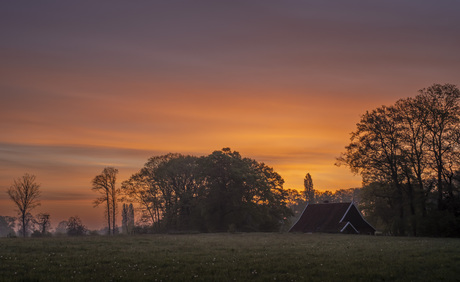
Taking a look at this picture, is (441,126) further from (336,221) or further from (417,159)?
(336,221)

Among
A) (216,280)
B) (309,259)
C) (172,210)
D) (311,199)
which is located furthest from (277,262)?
(311,199)

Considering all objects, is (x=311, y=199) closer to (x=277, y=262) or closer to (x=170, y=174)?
(x=170, y=174)

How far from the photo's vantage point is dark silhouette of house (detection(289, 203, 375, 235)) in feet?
233

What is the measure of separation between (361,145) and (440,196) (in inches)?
495

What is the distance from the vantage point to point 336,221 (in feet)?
235

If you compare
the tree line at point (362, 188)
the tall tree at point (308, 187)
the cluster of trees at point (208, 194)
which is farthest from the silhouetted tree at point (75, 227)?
the tall tree at point (308, 187)

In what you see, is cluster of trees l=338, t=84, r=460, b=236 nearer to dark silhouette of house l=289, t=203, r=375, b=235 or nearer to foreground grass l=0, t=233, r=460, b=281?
dark silhouette of house l=289, t=203, r=375, b=235

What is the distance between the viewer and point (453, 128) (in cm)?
4906

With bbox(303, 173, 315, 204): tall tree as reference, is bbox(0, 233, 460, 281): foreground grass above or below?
below

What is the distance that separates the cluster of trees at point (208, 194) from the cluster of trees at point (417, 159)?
26.9 m

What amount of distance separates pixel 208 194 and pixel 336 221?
1051 inches

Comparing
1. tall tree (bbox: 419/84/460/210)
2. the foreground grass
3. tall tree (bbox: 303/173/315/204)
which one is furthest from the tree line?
tall tree (bbox: 303/173/315/204)

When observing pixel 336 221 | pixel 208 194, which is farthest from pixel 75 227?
pixel 336 221

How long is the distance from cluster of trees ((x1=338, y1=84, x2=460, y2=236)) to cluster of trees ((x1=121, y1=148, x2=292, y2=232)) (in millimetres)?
26929
